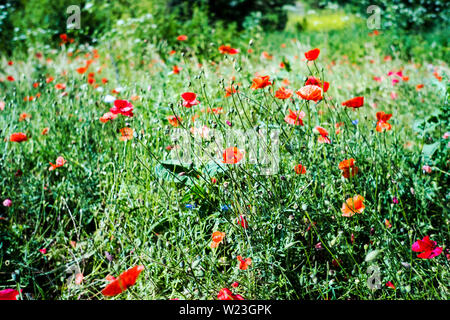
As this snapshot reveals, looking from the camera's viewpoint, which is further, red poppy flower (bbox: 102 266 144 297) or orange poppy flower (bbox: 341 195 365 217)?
orange poppy flower (bbox: 341 195 365 217)

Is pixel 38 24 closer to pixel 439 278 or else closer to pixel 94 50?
pixel 94 50

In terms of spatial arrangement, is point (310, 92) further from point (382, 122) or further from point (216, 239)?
point (216, 239)

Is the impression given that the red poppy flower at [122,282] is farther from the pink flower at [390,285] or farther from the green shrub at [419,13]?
the green shrub at [419,13]

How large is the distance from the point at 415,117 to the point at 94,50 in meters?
3.99

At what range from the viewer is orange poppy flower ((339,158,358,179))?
1263 mm

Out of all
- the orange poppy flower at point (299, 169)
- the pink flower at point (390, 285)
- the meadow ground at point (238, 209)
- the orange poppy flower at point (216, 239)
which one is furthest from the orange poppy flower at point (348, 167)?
the orange poppy flower at point (216, 239)

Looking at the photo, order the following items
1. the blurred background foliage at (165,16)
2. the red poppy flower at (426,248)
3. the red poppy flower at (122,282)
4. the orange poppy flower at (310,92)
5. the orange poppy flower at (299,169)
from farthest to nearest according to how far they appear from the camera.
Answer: the blurred background foliage at (165,16), the orange poppy flower at (299,169), the orange poppy flower at (310,92), the red poppy flower at (426,248), the red poppy flower at (122,282)

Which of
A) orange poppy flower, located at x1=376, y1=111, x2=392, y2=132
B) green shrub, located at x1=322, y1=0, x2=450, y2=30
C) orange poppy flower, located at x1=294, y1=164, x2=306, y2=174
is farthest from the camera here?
green shrub, located at x1=322, y1=0, x2=450, y2=30

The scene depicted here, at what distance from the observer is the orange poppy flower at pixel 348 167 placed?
1263 mm

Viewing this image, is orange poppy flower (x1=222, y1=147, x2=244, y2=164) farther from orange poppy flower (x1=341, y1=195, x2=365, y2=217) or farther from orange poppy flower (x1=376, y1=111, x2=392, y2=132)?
orange poppy flower (x1=376, y1=111, x2=392, y2=132)

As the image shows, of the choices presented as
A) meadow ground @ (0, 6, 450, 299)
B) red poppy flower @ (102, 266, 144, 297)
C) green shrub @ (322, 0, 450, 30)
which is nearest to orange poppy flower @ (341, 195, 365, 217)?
meadow ground @ (0, 6, 450, 299)

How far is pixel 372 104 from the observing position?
256 cm
